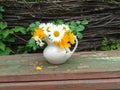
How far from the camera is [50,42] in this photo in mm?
1669

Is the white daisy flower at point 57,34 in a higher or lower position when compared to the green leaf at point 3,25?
higher

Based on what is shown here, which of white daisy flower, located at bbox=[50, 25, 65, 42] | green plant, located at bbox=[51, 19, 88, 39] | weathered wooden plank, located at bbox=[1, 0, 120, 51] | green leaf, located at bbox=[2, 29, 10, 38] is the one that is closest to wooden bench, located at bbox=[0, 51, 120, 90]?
white daisy flower, located at bbox=[50, 25, 65, 42]

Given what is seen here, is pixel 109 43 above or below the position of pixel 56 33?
below

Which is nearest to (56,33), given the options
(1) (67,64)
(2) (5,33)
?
(1) (67,64)

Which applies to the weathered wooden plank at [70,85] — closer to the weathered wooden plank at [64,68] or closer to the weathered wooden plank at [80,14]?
the weathered wooden plank at [64,68]

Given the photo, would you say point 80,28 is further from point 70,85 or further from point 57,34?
point 70,85

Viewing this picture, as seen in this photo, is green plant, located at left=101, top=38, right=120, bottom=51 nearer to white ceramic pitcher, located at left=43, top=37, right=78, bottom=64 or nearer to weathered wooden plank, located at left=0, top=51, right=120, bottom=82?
weathered wooden plank, located at left=0, top=51, right=120, bottom=82

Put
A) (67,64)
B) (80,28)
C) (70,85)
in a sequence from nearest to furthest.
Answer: (70,85)
(67,64)
(80,28)

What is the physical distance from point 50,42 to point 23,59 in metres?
0.32

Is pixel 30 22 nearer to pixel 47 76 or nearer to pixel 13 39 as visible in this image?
pixel 13 39

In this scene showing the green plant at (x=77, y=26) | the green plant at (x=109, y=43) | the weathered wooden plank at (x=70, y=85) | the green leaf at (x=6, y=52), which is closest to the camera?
the weathered wooden plank at (x=70, y=85)

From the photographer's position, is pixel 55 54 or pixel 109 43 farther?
pixel 109 43

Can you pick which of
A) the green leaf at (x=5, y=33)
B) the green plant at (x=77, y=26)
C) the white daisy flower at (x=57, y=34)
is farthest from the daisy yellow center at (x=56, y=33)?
the green leaf at (x=5, y=33)

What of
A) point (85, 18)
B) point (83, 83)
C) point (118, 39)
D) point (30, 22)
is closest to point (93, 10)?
point (85, 18)
